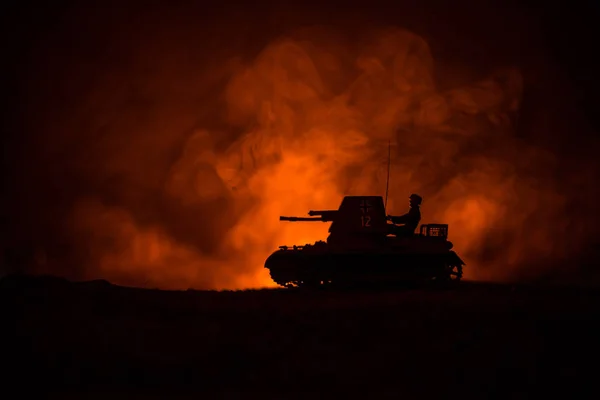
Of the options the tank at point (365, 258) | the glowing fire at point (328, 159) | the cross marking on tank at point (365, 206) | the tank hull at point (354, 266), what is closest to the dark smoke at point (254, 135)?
the glowing fire at point (328, 159)

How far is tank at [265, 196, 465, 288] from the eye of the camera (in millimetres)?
14258

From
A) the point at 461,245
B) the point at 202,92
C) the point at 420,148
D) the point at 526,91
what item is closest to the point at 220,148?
the point at 202,92

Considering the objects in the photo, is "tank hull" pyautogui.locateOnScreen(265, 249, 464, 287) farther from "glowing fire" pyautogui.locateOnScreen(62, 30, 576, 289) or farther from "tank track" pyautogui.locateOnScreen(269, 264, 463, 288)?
"glowing fire" pyautogui.locateOnScreen(62, 30, 576, 289)

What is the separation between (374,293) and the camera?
1384 centimetres

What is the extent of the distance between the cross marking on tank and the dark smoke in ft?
21.3

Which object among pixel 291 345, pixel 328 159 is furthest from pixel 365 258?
pixel 328 159

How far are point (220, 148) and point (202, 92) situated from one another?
2.07 meters

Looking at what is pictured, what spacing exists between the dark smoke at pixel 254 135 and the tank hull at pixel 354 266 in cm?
681

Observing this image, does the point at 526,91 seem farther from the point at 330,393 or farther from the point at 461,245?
A: the point at 330,393

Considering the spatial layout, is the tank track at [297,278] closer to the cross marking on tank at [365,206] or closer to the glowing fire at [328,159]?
the cross marking on tank at [365,206]

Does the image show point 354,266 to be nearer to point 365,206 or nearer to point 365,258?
point 365,258

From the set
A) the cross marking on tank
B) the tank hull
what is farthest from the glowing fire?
the tank hull

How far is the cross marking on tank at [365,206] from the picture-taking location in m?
14.9

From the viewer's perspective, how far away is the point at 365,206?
14.9 m
